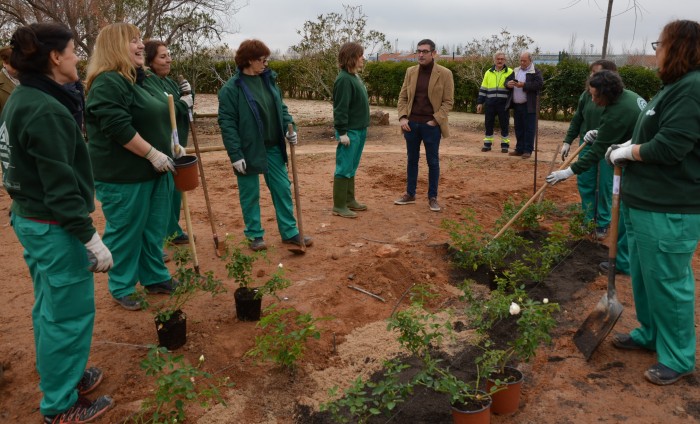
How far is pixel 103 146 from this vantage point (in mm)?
3973

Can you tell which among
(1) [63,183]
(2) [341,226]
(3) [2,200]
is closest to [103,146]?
(1) [63,183]

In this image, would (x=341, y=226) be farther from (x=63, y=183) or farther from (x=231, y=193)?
(x=63, y=183)

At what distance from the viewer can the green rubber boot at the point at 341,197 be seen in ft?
22.1

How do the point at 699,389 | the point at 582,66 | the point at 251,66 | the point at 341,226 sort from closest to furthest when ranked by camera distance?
the point at 699,389, the point at 251,66, the point at 341,226, the point at 582,66

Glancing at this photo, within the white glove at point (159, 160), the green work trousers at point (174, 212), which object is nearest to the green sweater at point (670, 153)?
the white glove at point (159, 160)

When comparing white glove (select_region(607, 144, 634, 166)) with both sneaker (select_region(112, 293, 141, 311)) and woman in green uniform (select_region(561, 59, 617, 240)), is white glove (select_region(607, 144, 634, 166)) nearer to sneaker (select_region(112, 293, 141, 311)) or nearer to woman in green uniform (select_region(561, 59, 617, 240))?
woman in green uniform (select_region(561, 59, 617, 240))

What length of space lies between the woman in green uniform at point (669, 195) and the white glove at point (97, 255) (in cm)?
301

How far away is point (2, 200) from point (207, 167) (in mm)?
3117

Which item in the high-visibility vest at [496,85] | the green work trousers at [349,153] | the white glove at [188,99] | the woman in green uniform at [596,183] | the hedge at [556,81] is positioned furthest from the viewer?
the hedge at [556,81]

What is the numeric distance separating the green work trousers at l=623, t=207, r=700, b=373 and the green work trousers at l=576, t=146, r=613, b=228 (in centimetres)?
235

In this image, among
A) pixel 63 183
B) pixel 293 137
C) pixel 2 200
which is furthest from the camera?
pixel 2 200

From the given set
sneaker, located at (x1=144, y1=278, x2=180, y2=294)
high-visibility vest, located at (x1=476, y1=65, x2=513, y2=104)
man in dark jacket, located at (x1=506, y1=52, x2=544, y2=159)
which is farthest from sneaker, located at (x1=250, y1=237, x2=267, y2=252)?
high-visibility vest, located at (x1=476, y1=65, x2=513, y2=104)

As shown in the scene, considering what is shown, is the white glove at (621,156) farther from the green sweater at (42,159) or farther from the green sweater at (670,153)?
the green sweater at (42,159)

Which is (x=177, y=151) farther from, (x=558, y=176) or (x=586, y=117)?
(x=586, y=117)
